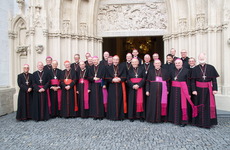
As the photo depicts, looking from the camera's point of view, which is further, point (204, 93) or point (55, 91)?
point (55, 91)

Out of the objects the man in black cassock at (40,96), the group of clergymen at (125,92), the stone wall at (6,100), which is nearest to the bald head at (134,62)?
the group of clergymen at (125,92)

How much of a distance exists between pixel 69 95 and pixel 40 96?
82 centimetres

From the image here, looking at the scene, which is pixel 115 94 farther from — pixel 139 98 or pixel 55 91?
pixel 55 91

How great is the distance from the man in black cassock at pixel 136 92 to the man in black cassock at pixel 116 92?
0.64ft

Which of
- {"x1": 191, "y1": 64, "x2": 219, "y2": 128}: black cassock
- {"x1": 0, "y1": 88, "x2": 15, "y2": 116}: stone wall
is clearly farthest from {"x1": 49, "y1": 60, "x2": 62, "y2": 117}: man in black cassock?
{"x1": 191, "y1": 64, "x2": 219, "y2": 128}: black cassock

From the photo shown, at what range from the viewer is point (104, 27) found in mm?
8594

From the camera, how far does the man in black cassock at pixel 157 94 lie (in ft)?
17.4

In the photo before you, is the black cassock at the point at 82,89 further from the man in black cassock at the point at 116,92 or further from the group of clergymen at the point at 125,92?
the man in black cassock at the point at 116,92

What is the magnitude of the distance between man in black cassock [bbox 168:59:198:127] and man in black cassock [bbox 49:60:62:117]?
10.8ft

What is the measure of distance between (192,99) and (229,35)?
2726mm

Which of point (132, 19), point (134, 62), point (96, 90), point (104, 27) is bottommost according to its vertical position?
point (96, 90)

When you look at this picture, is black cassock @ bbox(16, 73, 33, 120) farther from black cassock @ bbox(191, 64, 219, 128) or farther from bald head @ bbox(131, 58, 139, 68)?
black cassock @ bbox(191, 64, 219, 128)

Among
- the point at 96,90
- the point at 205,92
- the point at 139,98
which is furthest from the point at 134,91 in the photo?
the point at 205,92

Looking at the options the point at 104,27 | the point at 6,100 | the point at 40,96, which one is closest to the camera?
the point at 40,96
